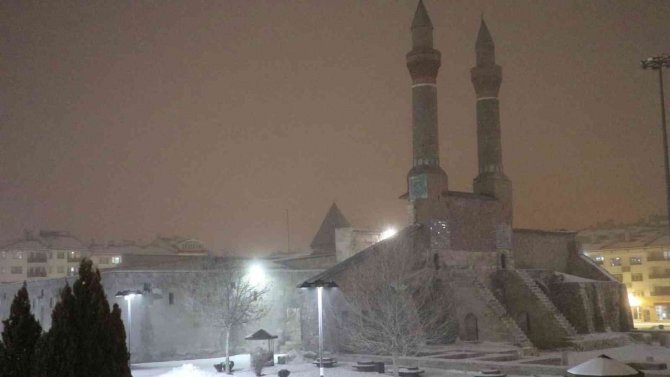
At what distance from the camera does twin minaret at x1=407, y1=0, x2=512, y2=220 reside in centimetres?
4228

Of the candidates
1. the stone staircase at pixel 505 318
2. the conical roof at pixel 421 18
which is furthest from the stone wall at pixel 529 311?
the conical roof at pixel 421 18

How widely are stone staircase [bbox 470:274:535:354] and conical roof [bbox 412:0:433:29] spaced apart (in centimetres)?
1511

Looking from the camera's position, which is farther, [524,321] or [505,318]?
[524,321]

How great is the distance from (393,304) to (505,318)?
Result: 8.88 meters

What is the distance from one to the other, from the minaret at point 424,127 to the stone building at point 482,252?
0.06 metres

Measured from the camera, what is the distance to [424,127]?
140ft

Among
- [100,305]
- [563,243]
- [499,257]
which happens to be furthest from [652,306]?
[100,305]

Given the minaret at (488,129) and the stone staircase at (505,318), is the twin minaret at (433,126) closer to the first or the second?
the minaret at (488,129)

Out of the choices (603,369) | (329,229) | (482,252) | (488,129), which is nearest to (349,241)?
(482,252)

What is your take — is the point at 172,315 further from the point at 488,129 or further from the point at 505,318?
the point at 488,129

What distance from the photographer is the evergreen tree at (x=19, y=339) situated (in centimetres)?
1549

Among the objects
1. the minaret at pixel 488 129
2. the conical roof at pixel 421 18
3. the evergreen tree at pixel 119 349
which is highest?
the conical roof at pixel 421 18

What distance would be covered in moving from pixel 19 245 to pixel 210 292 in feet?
182

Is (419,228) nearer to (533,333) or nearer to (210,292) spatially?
(533,333)
